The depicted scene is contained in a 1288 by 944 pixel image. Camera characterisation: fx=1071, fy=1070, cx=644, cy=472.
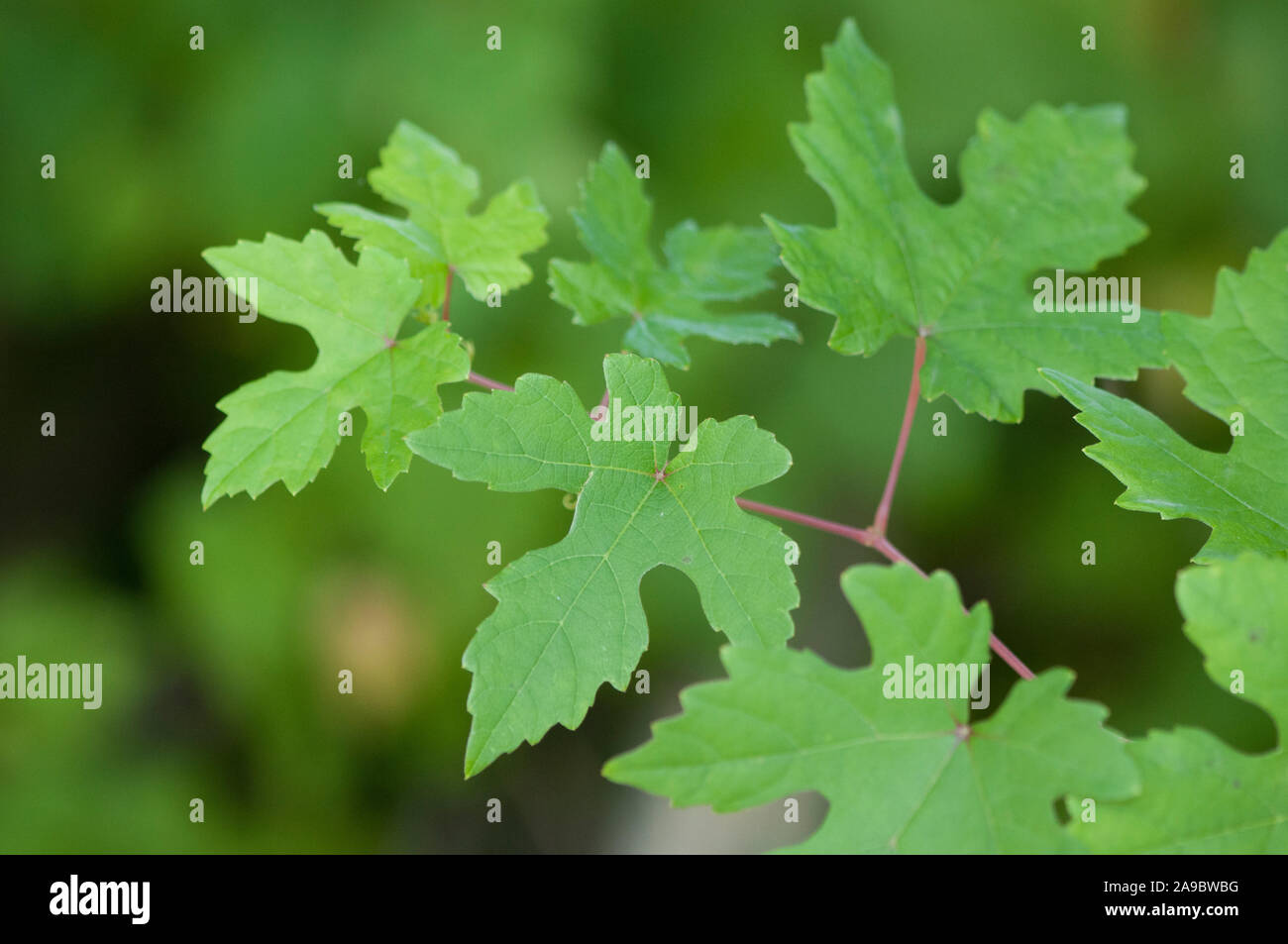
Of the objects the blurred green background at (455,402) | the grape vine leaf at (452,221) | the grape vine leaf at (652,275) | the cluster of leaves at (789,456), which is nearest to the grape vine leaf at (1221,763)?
the cluster of leaves at (789,456)

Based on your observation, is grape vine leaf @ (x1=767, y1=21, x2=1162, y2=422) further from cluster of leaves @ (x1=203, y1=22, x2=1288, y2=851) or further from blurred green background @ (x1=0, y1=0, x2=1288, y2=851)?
blurred green background @ (x1=0, y1=0, x2=1288, y2=851)

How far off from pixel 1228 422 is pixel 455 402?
105 inches

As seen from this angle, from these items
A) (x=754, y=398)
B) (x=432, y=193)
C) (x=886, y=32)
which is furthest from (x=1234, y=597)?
(x=886, y=32)

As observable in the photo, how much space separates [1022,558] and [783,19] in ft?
6.84

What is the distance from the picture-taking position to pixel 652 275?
1.91 meters

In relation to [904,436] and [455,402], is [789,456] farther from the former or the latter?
[455,402]

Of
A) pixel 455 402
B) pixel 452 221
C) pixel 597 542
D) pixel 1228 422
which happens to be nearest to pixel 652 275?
pixel 452 221

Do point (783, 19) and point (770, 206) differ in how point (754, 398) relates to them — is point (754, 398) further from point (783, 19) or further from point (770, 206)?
point (783, 19)

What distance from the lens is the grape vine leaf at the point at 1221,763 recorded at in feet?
3.76

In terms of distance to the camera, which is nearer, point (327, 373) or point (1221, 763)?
point (1221, 763)

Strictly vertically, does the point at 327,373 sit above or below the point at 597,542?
above

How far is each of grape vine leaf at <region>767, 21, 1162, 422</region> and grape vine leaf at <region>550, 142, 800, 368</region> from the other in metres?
0.22

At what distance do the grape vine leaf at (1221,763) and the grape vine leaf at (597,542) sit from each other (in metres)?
0.44
